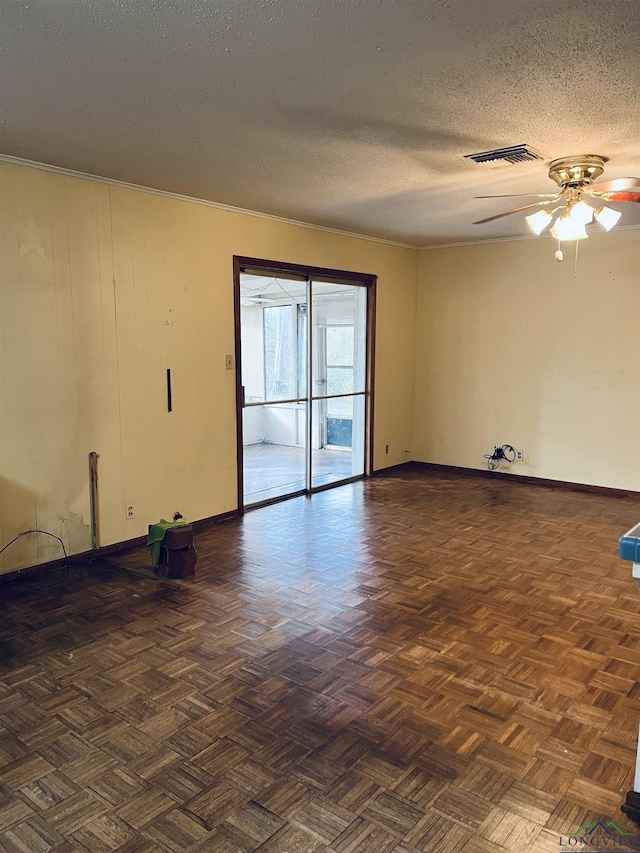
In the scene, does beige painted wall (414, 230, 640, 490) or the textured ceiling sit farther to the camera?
beige painted wall (414, 230, 640, 490)

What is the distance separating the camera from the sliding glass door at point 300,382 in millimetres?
5410

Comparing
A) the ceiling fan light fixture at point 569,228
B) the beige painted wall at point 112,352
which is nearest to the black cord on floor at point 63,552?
the beige painted wall at point 112,352

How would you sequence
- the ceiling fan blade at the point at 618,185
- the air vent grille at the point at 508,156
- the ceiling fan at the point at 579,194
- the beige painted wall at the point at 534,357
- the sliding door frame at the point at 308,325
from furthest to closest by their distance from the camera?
the beige painted wall at the point at 534,357, the sliding door frame at the point at 308,325, the ceiling fan at the point at 579,194, the air vent grille at the point at 508,156, the ceiling fan blade at the point at 618,185

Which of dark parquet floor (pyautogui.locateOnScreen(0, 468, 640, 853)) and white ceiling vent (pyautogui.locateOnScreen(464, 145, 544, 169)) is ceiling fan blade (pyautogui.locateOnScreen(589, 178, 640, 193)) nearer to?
white ceiling vent (pyautogui.locateOnScreen(464, 145, 544, 169))

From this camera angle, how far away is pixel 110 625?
326 cm

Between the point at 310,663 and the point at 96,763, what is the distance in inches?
39.9

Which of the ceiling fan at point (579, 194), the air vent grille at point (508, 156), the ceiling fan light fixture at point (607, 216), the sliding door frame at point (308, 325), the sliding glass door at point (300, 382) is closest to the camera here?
the air vent grille at point (508, 156)

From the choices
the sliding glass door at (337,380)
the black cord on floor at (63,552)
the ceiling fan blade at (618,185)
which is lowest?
the black cord on floor at (63,552)

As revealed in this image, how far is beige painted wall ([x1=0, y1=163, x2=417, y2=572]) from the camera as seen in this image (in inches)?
147

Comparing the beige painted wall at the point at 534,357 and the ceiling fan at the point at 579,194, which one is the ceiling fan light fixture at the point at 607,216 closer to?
the ceiling fan at the point at 579,194

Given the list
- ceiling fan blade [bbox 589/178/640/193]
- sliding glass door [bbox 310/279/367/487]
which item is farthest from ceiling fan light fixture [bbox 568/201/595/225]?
sliding glass door [bbox 310/279/367/487]

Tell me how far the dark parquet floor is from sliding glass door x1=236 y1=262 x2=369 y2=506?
1.44 meters

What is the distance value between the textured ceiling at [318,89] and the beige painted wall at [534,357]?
6.84ft

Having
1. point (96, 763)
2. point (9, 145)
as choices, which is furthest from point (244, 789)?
point (9, 145)
